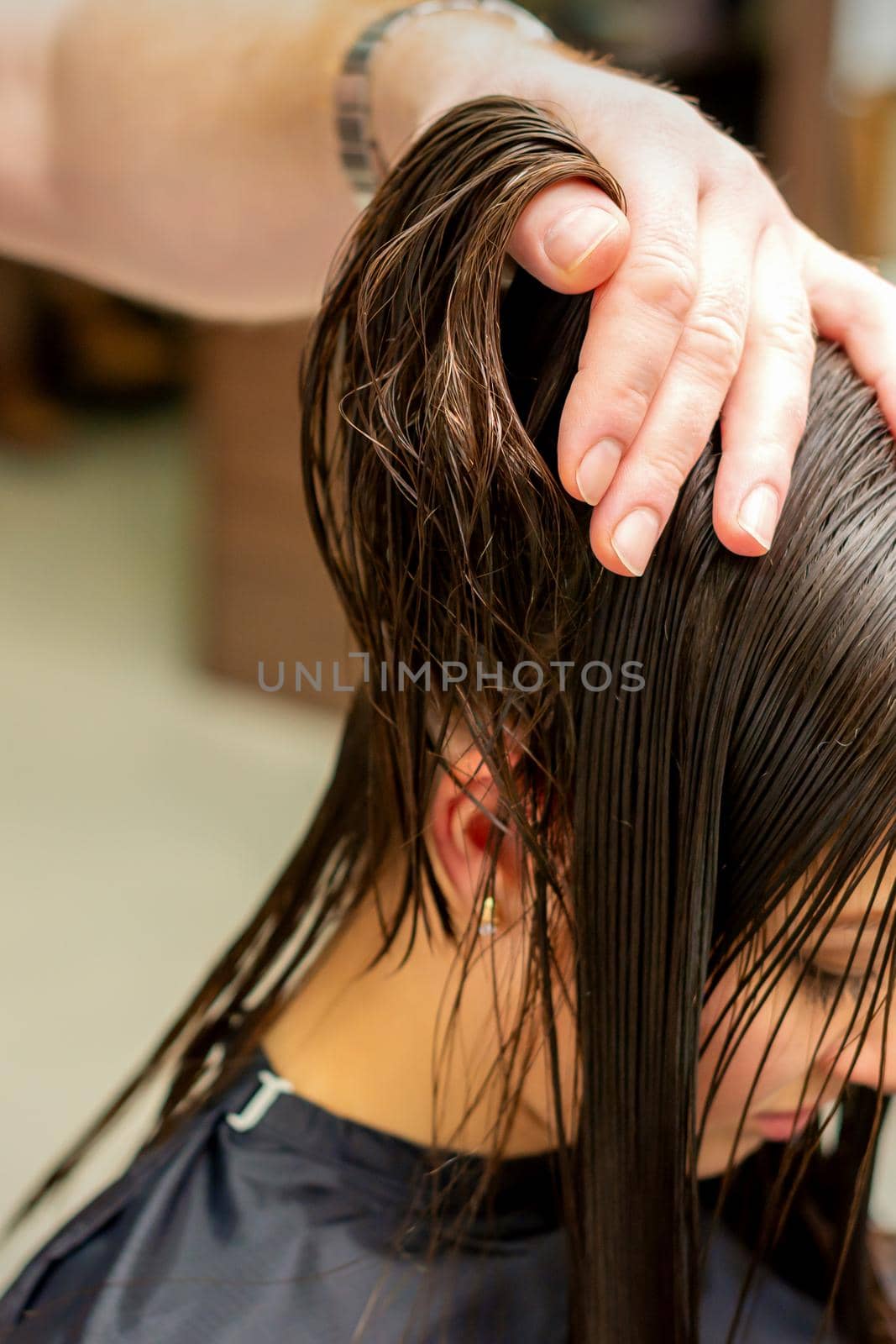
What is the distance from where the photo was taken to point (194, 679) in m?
3.16

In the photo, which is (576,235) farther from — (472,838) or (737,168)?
(472,838)

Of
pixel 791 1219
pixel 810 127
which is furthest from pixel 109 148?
pixel 810 127

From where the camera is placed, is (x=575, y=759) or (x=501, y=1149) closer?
(x=575, y=759)

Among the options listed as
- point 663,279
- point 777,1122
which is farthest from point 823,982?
point 663,279

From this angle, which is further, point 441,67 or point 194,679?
point 194,679

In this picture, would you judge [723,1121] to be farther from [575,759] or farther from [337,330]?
[337,330]

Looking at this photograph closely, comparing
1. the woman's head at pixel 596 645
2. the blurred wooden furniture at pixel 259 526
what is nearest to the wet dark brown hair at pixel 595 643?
the woman's head at pixel 596 645

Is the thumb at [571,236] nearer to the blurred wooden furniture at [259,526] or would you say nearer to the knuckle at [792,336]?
the knuckle at [792,336]

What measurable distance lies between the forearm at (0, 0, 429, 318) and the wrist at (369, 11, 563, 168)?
0.07 meters

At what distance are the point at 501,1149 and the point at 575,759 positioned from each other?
260 millimetres

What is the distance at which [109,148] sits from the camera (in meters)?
1.07

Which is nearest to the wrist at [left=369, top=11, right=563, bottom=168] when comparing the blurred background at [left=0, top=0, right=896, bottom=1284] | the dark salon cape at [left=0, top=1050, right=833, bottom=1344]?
the dark salon cape at [left=0, top=1050, right=833, bottom=1344]

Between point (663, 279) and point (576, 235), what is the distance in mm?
47

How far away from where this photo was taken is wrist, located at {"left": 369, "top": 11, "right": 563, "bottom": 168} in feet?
2.38
